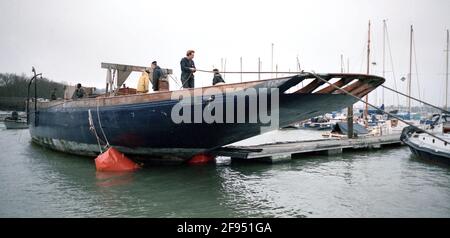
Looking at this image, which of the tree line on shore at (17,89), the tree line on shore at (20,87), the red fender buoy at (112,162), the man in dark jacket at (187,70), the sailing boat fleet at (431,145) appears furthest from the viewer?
the tree line on shore at (20,87)

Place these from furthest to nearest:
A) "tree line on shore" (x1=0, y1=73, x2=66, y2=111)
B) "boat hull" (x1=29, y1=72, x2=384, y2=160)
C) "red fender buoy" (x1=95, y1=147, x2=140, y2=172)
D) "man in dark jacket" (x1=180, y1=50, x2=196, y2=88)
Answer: "tree line on shore" (x1=0, y1=73, x2=66, y2=111) → "red fender buoy" (x1=95, y1=147, x2=140, y2=172) → "man in dark jacket" (x1=180, y1=50, x2=196, y2=88) → "boat hull" (x1=29, y1=72, x2=384, y2=160)

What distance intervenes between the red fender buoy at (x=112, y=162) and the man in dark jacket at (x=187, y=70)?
304 centimetres

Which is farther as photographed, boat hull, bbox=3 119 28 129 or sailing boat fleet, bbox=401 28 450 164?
boat hull, bbox=3 119 28 129

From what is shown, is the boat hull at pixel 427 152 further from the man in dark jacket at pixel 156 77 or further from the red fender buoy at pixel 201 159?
the man in dark jacket at pixel 156 77

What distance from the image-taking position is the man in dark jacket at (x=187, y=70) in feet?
31.3

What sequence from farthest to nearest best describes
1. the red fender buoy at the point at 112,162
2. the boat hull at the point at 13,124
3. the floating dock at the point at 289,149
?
1. the boat hull at the point at 13,124
2. the floating dock at the point at 289,149
3. the red fender buoy at the point at 112,162

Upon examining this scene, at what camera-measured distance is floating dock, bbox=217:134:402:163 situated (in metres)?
12.0

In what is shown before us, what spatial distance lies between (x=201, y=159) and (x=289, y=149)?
357 cm

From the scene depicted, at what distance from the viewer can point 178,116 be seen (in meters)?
8.93

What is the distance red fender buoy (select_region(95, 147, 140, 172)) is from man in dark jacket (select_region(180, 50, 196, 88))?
3039 millimetres

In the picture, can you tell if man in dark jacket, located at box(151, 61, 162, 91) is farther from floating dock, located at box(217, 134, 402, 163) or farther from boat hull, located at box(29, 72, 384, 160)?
floating dock, located at box(217, 134, 402, 163)

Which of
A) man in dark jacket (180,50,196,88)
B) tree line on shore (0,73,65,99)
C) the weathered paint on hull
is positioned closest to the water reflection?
the weathered paint on hull

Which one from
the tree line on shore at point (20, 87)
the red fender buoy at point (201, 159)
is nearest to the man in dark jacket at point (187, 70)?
the red fender buoy at point (201, 159)

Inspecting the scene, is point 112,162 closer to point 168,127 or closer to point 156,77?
point 168,127
